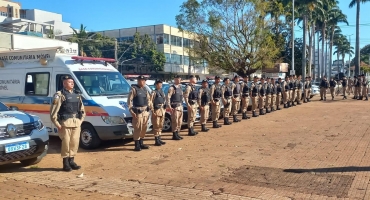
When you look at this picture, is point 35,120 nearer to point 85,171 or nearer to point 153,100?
point 85,171

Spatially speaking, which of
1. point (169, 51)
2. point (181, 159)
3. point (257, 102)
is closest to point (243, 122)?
point (257, 102)

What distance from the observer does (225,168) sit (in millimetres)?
6848

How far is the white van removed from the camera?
8.57 metres

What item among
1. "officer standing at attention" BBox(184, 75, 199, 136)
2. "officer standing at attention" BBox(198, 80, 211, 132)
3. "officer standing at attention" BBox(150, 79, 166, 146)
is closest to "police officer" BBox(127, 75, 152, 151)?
"officer standing at attention" BBox(150, 79, 166, 146)

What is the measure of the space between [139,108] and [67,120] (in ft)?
6.46

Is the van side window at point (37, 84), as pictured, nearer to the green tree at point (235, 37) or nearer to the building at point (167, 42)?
the green tree at point (235, 37)

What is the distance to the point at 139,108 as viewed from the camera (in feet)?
27.9

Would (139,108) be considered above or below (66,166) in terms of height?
above

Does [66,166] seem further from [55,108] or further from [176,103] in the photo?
[176,103]

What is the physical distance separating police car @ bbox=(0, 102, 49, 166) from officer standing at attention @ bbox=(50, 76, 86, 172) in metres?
0.45

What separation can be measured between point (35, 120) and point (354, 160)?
6.30 meters

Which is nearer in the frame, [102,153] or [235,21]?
[102,153]

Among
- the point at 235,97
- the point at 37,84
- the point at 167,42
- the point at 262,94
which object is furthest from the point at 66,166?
the point at 167,42

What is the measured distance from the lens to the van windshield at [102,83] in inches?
351
